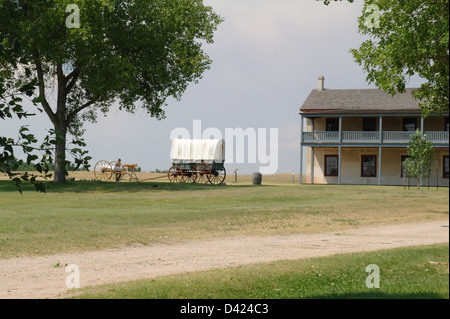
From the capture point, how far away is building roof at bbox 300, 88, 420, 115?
143 feet

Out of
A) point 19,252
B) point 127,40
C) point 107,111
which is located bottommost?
point 19,252

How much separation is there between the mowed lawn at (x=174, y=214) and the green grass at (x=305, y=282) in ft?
15.7

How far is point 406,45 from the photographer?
18578 mm

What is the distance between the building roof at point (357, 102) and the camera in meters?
43.7

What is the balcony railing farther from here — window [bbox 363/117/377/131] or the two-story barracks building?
window [bbox 363/117/377/131]

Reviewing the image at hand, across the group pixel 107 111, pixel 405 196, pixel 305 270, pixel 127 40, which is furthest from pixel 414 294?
pixel 107 111

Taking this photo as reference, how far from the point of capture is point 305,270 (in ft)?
33.7

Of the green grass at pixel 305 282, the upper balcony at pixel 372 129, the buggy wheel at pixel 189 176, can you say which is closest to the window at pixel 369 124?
the upper balcony at pixel 372 129

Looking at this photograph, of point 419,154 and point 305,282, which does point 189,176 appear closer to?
point 419,154

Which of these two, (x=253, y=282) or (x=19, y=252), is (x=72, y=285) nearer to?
(x=253, y=282)

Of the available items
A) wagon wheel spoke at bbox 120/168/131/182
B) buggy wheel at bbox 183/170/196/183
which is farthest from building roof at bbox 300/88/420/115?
wagon wheel spoke at bbox 120/168/131/182

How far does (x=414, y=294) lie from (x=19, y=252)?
8502 millimetres

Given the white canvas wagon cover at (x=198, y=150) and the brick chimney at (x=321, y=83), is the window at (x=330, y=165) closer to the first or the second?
the brick chimney at (x=321, y=83)

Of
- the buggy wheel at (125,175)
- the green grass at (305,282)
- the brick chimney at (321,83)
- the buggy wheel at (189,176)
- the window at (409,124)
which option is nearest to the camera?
the green grass at (305,282)
